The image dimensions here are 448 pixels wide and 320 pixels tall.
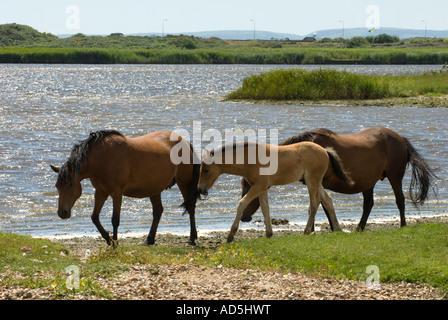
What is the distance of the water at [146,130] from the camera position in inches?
575

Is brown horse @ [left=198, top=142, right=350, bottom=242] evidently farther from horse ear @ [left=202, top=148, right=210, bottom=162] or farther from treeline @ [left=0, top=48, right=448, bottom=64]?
A: treeline @ [left=0, top=48, right=448, bottom=64]

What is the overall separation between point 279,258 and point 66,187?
3459 mm

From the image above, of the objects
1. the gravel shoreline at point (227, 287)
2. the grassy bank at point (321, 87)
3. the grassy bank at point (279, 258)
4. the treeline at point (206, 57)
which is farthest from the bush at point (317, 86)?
the treeline at point (206, 57)

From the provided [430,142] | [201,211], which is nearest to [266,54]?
[430,142]

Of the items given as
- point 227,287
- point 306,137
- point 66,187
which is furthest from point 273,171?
point 227,287

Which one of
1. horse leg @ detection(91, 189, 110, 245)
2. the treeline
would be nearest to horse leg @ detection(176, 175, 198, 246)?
horse leg @ detection(91, 189, 110, 245)

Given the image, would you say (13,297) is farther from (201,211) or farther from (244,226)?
(201,211)

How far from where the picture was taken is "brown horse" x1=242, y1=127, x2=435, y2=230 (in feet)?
39.3

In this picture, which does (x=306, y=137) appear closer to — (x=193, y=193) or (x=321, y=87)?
(x=193, y=193)

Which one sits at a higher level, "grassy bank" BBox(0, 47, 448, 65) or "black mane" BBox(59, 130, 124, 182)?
"grassy bank" BBox(0, 47, 448, 65)

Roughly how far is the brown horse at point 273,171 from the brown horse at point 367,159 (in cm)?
54

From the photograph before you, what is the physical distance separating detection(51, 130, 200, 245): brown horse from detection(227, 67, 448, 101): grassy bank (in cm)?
2999

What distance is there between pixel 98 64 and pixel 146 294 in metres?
115

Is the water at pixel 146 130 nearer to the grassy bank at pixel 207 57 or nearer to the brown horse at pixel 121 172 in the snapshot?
the brown horse at pixel 121 172
